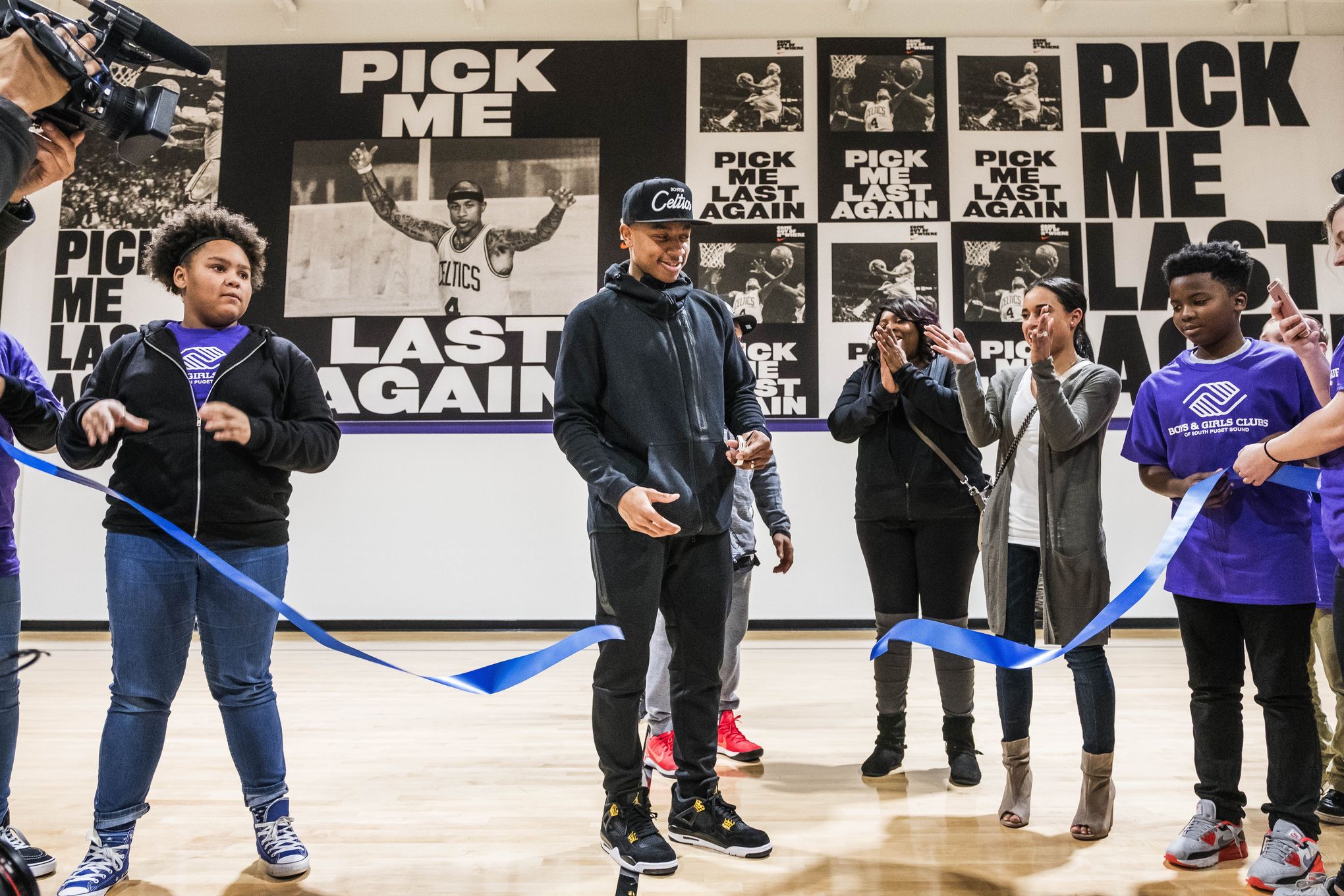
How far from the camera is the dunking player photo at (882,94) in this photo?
661 centimetres

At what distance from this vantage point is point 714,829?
7.39ft

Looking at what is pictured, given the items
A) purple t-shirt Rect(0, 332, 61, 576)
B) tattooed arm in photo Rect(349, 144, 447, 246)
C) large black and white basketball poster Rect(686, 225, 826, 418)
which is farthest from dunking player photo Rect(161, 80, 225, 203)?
purple t-shirt Rect(0, 332, 61, 576)

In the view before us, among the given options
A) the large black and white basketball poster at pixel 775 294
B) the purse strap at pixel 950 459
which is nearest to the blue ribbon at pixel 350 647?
the purse strap at pixel 950 459

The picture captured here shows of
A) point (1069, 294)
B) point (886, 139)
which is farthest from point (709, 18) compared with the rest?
point (1069, 294)

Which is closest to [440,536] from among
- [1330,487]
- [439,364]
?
[439,364]

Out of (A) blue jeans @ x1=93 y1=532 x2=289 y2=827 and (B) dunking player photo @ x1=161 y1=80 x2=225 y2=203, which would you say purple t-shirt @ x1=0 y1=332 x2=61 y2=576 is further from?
(B) dunking player photo @ x1=161 y1=80 x2=225 y2=203

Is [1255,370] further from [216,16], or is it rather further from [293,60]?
[216,16]

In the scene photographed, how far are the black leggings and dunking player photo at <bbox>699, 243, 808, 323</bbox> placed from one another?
12.0 ft

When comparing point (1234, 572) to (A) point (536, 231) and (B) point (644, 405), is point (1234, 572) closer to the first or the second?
(B) point (644, 405)

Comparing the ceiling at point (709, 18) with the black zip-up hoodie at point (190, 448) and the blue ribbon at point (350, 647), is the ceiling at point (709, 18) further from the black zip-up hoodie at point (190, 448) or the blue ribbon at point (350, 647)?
the blue ribbon at point (350, 647)

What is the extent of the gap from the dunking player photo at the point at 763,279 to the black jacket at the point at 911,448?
3.48 metres

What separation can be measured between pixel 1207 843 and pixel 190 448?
8.23ft

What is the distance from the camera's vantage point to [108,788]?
2.01 meters

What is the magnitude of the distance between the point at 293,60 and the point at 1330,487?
7035mm
